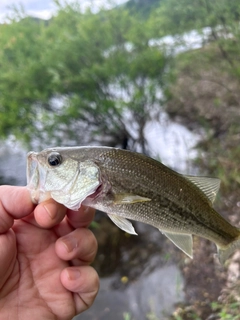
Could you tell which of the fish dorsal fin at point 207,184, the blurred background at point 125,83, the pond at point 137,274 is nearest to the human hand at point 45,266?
the fish dorsal fin at point 207,184

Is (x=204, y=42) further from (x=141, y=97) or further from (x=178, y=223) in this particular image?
(x=178, y=223)

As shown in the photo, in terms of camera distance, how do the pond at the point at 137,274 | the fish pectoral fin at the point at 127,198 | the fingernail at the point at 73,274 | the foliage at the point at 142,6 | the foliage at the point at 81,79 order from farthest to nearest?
the foliage at the point at 142,6, the foliage at the point at 81,79, the pond at the point at 137,274, the fingernail at the point at 73,274, the fish pectoral fin at the point at 127,198

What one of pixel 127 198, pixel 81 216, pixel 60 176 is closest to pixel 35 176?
pixel 60 176

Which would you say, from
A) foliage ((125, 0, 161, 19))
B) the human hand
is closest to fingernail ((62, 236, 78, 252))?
the human hand

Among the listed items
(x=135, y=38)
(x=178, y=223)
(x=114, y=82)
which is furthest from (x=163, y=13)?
(x=178, y=223)

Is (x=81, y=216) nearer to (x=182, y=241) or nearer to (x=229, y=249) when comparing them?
(x=182, y=241)

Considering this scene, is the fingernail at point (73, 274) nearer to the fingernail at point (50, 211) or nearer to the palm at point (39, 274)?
the palm at point (39, 274)
